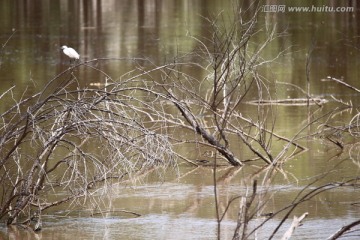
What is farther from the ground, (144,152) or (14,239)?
(144,152)

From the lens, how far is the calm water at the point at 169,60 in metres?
9.25

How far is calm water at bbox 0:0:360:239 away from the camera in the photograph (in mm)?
9250

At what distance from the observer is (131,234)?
8898mm

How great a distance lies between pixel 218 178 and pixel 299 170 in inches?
34.8

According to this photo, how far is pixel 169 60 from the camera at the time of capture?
21.2 meters

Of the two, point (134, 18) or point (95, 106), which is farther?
point (134, 18)

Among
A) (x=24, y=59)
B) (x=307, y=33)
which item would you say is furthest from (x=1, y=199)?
Answer: (x=307, y=33)

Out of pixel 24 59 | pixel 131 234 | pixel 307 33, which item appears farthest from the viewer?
pixel 307 33

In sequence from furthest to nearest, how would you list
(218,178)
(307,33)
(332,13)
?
(332,13) → (307,33) → (218,178)

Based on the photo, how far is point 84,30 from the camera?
29.9 meters

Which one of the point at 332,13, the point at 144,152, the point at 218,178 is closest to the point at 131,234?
Answer: the point at 144,152

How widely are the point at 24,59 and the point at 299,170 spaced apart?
13.1 metres

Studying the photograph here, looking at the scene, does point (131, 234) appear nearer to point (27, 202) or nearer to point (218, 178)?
point (27, 202)

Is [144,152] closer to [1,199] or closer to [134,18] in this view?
[1,199]
